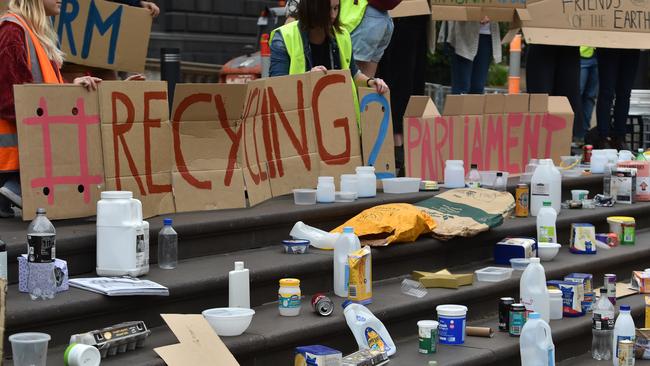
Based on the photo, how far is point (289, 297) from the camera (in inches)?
227

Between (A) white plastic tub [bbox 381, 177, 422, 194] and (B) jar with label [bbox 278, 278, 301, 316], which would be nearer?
(B) jar with label [bbox 278, 278, 301, 316]

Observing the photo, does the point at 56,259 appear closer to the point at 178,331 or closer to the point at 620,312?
the point at 178,331

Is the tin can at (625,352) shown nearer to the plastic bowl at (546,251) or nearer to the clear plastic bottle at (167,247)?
the plastic bowl at (546,251)

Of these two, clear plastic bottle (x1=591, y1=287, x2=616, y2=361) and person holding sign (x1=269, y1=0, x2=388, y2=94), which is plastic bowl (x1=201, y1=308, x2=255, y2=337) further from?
person holding sign (x1=269, y1=0, x2=388, y2=94)

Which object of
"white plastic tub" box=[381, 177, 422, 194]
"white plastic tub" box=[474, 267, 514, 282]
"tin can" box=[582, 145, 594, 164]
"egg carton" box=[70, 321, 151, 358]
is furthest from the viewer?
"tin can" box=[582, 145, 594, 164]

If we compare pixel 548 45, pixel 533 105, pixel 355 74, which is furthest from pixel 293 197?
pixel 548 45

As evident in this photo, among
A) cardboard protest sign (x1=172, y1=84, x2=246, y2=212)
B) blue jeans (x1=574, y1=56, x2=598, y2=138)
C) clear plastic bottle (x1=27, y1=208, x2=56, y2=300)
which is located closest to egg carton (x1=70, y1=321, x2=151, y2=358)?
clear plastic bottle (x1=27, y1=208, x2=56, y2=300)

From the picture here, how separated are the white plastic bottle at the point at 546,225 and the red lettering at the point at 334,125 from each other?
134 cm

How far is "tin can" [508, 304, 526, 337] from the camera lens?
634 centimetres

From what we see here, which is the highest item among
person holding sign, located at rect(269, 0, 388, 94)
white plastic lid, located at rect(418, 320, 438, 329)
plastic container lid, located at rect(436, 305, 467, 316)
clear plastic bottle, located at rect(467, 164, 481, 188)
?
person holding sign, located at rect(269, 0, 388, 94)

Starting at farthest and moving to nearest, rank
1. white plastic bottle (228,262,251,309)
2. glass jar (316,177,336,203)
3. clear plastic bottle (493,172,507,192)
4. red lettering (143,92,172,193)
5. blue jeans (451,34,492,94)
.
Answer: blue jeans (451,34,492,94) < clear plastic bottle (493,172,507,192) < glass jar (316,177,336,203) < red lettering (143,92,172,193) < white plastic bottle (228,262,251,309)

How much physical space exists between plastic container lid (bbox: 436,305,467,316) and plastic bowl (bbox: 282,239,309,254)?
2.67ft

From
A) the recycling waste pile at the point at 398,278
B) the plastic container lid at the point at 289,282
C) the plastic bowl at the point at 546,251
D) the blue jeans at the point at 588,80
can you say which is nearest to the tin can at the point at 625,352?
the recycling waste pile at the point at 398,278

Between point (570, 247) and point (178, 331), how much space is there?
3.59 meters
